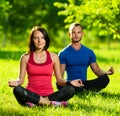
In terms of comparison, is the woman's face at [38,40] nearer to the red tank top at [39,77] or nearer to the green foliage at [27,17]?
the red tank top at [39,77]

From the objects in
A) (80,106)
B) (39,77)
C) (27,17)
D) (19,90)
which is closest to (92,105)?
(80,106)

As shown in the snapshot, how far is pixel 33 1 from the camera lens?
2146 inches

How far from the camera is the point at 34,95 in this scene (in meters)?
10.1

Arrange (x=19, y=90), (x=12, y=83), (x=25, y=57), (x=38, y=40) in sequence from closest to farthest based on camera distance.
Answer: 1. (x=12, y=83)
2. (x=19, y=90)
3. (x=38, y=40)
4. (x=25, y=57)

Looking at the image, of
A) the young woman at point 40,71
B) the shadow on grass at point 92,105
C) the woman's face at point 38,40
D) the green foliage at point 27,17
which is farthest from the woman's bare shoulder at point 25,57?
the green foliage at point 27,17

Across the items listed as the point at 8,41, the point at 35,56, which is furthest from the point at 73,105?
the point at 8,41

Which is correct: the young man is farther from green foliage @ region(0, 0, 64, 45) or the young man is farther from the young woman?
green foliage @ region(0, 0, 64, 45)

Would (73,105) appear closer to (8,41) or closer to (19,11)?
(19,11)

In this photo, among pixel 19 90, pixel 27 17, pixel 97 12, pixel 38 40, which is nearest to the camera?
pixel 19 90

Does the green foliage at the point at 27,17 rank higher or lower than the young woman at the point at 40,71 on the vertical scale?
higher

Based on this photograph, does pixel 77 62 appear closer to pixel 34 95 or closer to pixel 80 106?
pixel 80 106

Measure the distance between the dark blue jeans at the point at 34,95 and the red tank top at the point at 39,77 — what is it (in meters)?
0.18

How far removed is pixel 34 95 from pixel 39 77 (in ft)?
1.37

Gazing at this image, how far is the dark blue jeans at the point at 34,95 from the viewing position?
10.1 meters
